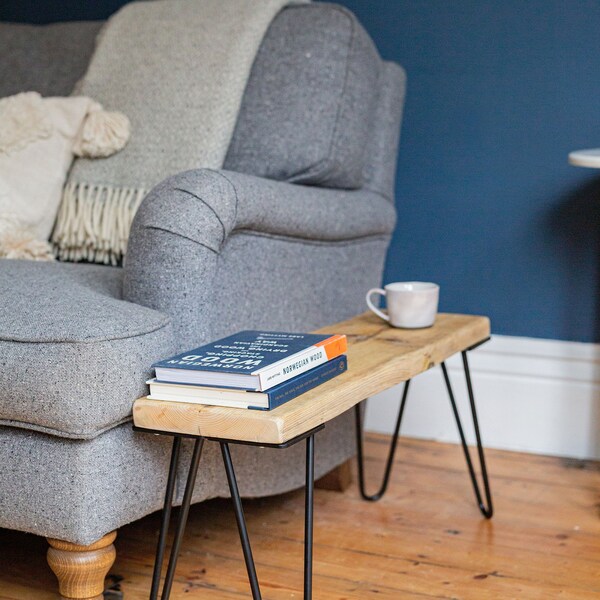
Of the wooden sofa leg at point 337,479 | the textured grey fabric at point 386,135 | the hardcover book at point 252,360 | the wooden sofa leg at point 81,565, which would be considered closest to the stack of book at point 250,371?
the hardcover book at point 252,360

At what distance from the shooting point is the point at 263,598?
1393mm

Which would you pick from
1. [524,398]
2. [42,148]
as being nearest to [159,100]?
[42,148]

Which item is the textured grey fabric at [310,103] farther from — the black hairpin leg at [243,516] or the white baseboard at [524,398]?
the black hairpin leg at [243,516]

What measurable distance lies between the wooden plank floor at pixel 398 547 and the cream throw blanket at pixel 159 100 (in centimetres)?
55

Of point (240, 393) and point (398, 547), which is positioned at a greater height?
point (240, 393)

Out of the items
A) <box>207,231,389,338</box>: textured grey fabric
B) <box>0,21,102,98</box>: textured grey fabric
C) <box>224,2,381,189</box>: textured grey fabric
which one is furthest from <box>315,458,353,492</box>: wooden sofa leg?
<box>0,21,102,98</box>: textured grey fabric

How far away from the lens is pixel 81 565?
1.23 meters

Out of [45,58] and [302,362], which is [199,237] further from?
[45,58]

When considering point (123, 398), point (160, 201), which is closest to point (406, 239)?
point (160, 201)

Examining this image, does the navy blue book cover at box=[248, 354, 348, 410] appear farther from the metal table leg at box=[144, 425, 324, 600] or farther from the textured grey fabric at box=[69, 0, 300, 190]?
the textured grey fabric at box=[69, 0, 300, 190]

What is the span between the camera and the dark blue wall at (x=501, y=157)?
2033 mm

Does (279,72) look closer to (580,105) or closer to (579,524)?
(580,105)

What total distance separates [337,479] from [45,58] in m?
1.13

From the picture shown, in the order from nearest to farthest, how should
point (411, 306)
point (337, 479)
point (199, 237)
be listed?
1. point (199, 237)
2. point (411, 306)
3. point (337, 479)
